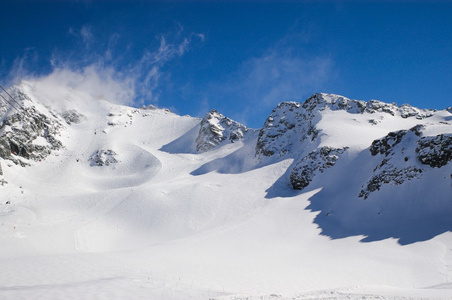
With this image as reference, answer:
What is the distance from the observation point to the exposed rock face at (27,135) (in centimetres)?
6388

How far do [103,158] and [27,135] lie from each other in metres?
20.2

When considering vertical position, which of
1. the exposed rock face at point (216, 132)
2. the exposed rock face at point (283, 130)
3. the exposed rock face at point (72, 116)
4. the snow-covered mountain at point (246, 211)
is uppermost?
the exposed rock face at point (72, 116)

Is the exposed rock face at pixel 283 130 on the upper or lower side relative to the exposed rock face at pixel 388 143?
upper

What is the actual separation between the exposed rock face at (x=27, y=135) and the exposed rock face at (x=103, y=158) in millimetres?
11900

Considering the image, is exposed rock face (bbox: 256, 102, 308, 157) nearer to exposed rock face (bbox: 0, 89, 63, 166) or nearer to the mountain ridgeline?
the mountain ridgeline

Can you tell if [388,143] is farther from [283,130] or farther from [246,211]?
[283,130]

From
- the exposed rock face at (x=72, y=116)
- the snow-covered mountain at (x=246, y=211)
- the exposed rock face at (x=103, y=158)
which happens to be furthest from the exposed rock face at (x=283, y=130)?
the exposed rock face at (x=72, y=116)

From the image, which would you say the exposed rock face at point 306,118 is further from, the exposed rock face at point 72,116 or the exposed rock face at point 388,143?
the exposed rock face at point 72,116

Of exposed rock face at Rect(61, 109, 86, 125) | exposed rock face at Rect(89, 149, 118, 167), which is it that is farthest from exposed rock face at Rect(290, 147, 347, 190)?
exposed rock face at Rect(61, 109, 86, 125)

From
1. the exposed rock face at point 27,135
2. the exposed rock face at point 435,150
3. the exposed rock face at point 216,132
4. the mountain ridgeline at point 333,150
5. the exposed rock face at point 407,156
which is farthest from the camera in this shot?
the exposed rock face at point 216,132

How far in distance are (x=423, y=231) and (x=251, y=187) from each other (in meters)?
25.1

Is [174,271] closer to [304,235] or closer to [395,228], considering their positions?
[304,235]

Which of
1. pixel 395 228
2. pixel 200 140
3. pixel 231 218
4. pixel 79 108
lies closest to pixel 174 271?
pixel 231 218

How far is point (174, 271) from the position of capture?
16766 millimetres
